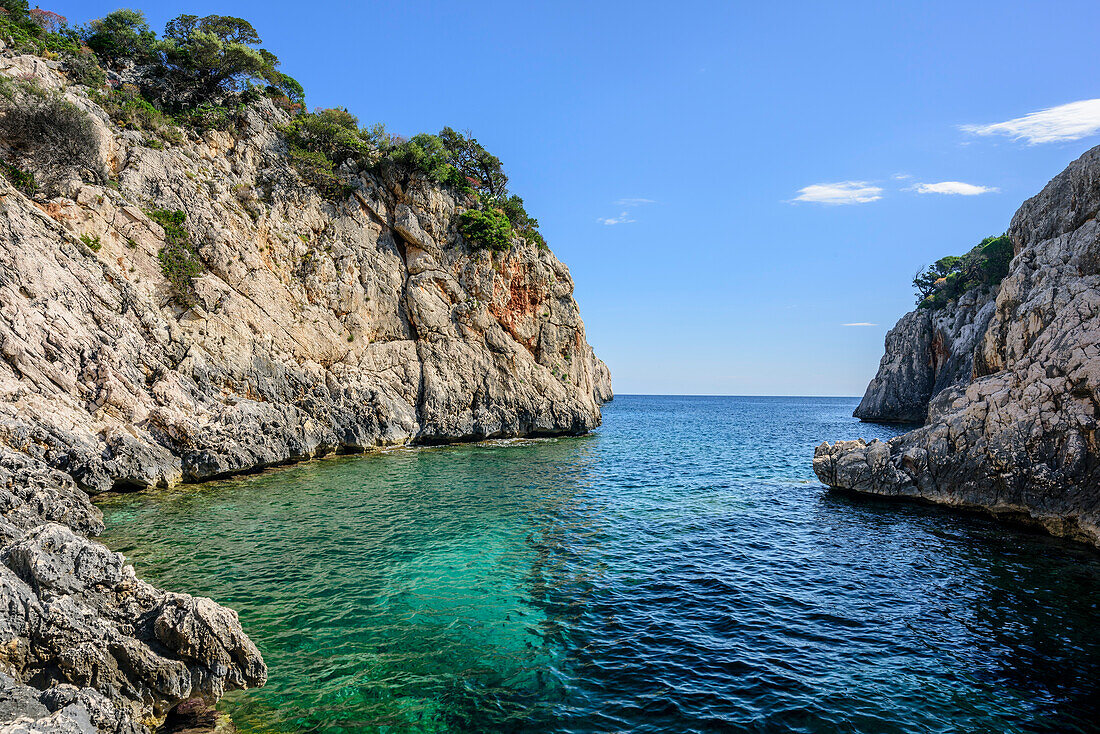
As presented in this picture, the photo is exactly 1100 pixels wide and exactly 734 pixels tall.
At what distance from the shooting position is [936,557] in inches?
674

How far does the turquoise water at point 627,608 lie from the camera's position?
9.10 meters

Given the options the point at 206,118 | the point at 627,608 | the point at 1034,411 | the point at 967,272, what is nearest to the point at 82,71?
the point at 206,118

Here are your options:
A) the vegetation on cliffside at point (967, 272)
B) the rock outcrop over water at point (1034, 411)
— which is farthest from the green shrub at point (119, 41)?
the vegetation on cliffside at point (967, 272)

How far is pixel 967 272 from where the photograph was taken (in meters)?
65.5

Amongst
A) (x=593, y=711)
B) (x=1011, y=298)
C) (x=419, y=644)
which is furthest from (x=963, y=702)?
(x=1011, y=298)

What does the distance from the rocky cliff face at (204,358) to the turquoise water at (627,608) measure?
2.05 metres

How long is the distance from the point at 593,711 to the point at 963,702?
22.2 feet

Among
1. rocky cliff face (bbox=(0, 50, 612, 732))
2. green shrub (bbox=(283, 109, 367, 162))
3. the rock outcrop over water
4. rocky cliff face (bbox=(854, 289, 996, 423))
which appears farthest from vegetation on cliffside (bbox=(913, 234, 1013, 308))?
green shrub (bbox=(283, 109, 367, 162))

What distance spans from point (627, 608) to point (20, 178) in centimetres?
3602

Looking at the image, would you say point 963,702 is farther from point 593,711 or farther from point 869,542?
point 869,542

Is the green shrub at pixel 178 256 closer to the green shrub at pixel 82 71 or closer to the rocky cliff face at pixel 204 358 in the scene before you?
the rocky cliff face at pixel 204 358

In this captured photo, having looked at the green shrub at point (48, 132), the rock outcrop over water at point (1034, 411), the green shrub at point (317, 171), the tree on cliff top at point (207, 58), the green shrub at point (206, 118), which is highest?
the tree on cliff top at point (207, 58)

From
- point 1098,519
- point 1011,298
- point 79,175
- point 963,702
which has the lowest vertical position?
point 963,702

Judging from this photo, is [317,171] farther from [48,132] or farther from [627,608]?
[627,608]
